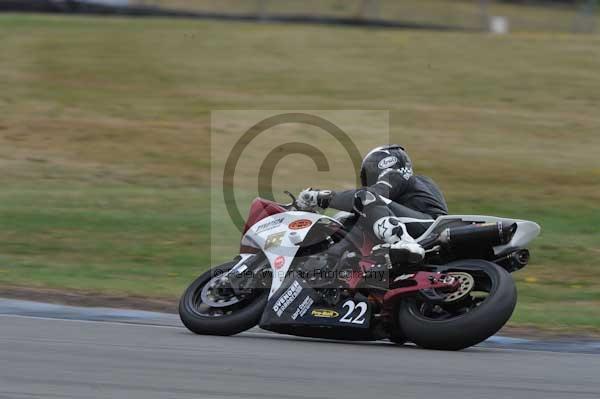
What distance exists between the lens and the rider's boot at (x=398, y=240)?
22.9 ft

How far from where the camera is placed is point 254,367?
20.4ft

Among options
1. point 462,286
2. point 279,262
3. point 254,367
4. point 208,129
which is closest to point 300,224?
point 279,262

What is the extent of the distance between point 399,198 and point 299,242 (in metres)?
0.81

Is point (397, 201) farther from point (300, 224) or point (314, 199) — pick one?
point (300, 224)

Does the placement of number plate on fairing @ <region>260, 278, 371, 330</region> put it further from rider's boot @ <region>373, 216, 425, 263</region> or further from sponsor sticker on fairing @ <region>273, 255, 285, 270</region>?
rider's boot @ <region>373, 216, 425, 263</region>

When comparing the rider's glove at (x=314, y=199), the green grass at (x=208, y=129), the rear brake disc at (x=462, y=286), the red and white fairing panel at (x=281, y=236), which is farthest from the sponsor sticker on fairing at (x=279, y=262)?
the green grass at (x=208, y=129)

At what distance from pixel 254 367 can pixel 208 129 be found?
1257cm

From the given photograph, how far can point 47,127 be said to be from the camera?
18.3 metres

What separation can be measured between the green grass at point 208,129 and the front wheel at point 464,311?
7.09 feet

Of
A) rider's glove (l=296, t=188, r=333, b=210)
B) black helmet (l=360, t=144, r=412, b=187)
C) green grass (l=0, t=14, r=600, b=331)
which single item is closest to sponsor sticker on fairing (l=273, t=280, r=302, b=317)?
rider's glove (l=296, t=188, r=333, b=210)

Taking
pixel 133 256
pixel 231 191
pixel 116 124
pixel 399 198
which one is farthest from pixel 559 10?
pixel 399 198

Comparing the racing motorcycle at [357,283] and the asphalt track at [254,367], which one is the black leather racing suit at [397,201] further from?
the asphalt track at [254,367]

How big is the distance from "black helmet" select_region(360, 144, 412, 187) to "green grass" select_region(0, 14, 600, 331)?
2.29m

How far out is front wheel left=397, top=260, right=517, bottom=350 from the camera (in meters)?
6.59
